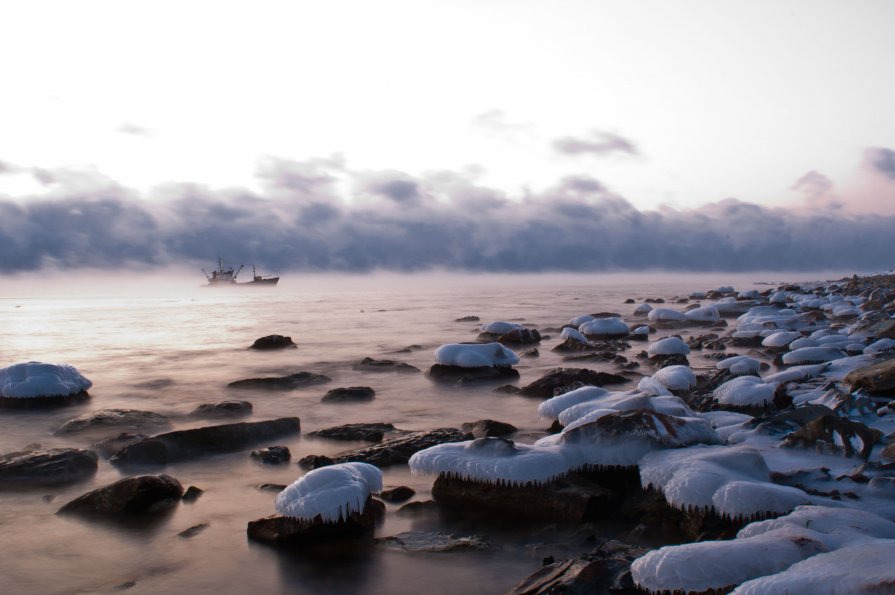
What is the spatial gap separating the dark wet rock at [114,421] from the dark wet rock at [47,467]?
1742mm

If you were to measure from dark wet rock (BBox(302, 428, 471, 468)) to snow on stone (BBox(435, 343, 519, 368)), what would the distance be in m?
5.24

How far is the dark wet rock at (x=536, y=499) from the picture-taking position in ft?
18.1

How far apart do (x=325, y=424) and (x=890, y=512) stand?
6956mm

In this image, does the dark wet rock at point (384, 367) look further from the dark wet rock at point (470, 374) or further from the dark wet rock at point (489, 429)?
the dark wet rock at point (489, 429)

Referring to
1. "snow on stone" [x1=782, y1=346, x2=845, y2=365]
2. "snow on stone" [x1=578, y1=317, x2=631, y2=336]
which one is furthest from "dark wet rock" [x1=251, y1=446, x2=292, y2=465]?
"snow on stone" [x1=578, y1=317, x2=631, y2=336]

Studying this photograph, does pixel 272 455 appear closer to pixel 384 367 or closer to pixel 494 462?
pixel 494 462

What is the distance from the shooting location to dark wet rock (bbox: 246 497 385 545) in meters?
5.17

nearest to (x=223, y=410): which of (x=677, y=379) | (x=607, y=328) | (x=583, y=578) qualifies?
(x=677, y=379)

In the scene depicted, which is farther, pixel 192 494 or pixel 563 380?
pixel 563 380

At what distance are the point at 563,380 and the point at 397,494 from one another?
19.0ft

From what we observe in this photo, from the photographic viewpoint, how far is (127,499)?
596 cm

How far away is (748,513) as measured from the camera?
4.66 m

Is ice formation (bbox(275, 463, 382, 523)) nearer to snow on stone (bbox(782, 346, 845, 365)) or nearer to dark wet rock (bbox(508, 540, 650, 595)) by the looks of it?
dark wet rock (bbox(508, 540, 650, 595))

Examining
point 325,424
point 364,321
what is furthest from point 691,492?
point 364,321
